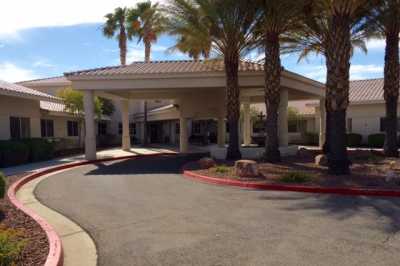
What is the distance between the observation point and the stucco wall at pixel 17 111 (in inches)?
802

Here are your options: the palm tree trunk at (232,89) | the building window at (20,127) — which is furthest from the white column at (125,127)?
the palm tree trunk at (232,89)

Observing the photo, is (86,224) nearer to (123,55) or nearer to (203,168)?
(203,168)

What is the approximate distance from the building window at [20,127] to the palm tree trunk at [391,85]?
62.0 feet

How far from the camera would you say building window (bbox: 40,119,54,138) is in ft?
88.0

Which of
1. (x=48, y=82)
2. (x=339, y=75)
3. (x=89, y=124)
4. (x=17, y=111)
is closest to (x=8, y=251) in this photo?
(x=339, y=75)

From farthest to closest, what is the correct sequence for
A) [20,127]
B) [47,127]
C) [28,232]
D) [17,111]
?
[47,127] < [20,127] < [17,111] < [28,232]

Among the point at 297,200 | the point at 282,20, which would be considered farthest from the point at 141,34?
the point at 297,200

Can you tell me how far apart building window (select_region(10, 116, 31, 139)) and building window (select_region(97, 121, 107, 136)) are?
16.1 meters

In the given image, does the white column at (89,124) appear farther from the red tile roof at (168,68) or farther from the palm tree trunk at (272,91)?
the palm tree trunk at (272,91)

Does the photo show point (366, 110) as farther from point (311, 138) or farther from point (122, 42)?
point (122, 42)

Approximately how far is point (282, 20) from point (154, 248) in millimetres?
12239

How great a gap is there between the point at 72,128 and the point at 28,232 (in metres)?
26.3

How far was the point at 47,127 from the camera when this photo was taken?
27.6 metres

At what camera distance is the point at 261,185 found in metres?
11.2
